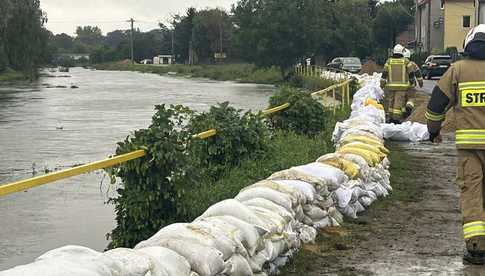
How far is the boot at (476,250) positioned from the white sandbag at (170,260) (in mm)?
2424

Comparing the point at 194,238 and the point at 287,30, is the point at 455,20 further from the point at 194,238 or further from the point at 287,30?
the point at 194,238

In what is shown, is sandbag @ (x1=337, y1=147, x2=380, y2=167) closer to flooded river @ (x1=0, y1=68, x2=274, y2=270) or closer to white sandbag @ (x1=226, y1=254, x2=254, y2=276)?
flooded river @ (x1=0, y1=68, x2=274, y2=270)

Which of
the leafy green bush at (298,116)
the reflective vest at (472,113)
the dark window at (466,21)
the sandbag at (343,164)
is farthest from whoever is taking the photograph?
the dark window at (466,21)

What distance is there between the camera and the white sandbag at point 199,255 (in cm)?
448

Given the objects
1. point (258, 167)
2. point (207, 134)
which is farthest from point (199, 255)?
point (258, 167)

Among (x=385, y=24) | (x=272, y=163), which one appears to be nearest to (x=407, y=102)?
(x=272, y=163)

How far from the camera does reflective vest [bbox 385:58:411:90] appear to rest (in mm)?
14312

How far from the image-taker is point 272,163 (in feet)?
28.6

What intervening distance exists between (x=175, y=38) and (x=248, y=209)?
119 m

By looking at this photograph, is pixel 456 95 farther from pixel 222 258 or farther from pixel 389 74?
pixel 389 74

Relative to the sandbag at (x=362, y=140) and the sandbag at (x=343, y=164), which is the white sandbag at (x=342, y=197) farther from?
the sandbag at (x=362, y=140)

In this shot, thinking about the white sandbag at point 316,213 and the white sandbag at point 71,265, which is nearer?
the white sandbag at point 71,265

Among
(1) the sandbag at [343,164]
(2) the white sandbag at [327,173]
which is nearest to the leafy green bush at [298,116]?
(1) the sandbag at [343,164]

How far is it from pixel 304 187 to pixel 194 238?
1.99 metres
